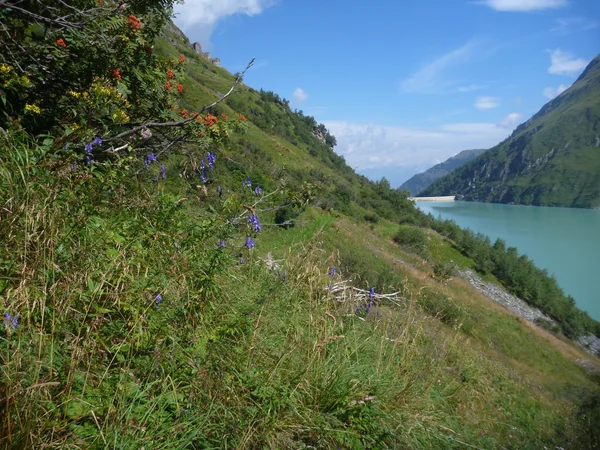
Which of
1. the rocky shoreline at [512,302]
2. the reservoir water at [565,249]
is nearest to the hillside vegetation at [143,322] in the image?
the rocky shoreline at [512,302]

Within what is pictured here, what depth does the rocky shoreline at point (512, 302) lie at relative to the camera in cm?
3127

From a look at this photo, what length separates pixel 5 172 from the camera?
231cm

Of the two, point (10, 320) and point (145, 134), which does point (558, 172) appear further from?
point (10, 320)

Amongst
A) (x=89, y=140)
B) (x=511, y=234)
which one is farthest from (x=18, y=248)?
(x=511, y=234)

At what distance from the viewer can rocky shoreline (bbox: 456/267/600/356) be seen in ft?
103

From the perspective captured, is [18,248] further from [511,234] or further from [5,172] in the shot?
[511,234]

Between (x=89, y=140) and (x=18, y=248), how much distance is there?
145 centimetres

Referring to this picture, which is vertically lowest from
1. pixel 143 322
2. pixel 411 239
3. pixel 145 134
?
pixel 411 239

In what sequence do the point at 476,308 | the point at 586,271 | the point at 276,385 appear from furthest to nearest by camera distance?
the point at 586,271, the point at 476,308, the point at 276,385

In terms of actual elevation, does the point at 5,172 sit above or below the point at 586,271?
above

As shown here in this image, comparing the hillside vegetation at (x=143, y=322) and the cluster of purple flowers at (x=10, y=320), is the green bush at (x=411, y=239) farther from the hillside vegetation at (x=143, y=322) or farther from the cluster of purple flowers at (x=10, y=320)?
the cluster of purple flowers at (x=10, y=320)

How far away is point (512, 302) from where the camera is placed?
111 ft

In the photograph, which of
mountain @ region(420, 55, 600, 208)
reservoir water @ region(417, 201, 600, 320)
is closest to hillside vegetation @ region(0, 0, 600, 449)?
reservoir water @ region(417, 201, 600, 320)

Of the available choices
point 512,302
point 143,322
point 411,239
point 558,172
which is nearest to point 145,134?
point 143,322
